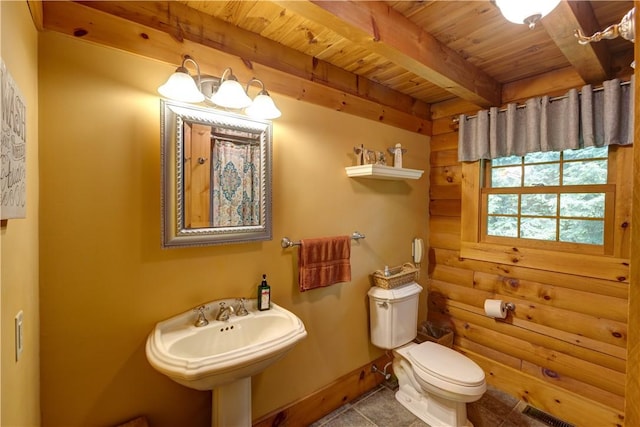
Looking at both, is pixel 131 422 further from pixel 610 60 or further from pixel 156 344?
pixel 610 60

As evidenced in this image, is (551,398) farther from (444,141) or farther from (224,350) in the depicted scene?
(224,350)

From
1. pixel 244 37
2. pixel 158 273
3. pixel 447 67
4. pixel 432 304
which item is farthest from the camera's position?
pixel 432 304

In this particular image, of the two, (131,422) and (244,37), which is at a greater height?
(244,37)

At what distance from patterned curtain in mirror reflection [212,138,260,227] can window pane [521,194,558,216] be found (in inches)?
80.0

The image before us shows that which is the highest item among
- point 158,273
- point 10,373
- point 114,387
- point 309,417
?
point 158,273

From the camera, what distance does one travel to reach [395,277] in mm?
2119

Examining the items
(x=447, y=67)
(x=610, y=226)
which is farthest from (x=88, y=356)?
(x=610, y=226)

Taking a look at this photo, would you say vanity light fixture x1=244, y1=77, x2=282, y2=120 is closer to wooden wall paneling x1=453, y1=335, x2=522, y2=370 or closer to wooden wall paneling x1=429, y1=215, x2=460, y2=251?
wooden wall paneling x1=429, y1=215, x2=460, y2=251

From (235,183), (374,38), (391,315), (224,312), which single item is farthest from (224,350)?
(374,38)

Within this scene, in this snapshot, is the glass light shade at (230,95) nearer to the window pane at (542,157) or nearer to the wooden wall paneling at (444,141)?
the wooden wall paneling at (444,141)

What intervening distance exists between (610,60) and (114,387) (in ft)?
10.8

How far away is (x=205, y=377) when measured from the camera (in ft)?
3.33

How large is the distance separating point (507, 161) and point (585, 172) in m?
0.49

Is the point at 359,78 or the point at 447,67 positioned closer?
the point at 447,67
